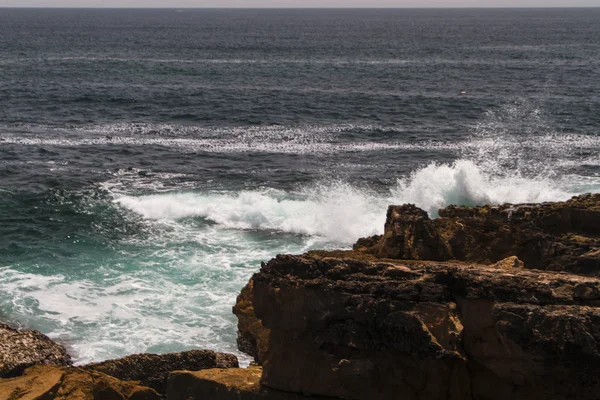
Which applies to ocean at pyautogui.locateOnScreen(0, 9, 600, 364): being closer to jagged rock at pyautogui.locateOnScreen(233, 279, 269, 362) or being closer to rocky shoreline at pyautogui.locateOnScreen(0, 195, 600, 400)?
jagged rock at pyautogui.locateOnScreen(233, 279, 269, 362)

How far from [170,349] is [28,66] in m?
66.7

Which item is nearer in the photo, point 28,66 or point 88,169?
point 88,169

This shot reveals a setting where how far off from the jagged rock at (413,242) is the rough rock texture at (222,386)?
13.6ft

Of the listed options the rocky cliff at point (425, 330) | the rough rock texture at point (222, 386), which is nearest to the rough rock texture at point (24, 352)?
the rough rock texture at point (222, 386)

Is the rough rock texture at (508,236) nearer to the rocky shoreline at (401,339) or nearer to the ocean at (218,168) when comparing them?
the rocky shoreline at (401,339)

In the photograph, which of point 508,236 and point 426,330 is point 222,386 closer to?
point 426,330

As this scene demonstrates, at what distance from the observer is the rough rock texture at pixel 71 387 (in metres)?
15.2

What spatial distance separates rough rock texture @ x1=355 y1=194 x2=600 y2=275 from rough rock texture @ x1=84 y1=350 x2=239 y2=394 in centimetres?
454

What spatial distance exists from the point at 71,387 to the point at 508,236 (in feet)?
33.3

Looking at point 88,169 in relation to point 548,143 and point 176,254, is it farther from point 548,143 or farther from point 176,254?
point 548,143

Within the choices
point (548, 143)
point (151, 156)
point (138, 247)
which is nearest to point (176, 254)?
point (138, 247)

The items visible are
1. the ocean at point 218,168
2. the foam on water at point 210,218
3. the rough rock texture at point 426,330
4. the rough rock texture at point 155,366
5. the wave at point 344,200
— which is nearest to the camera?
the rough rock texture at point 426,330

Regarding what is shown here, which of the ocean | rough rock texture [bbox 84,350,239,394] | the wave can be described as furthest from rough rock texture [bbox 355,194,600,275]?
the wave

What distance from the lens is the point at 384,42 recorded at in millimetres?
125750
